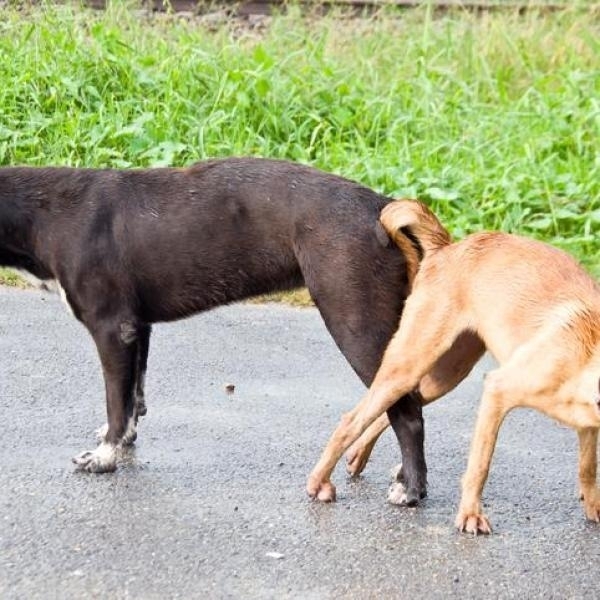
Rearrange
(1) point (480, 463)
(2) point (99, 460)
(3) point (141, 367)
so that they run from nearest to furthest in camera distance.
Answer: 1. (1) point (480, 463)
2. (2) point (99, 460)
3. (3) point (141, 367)

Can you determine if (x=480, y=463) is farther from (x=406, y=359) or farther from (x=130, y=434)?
(x=130, y=434)

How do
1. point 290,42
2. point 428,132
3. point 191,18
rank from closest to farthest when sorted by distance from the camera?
1. point 428,132
2. point 290,42
3. point 191,18

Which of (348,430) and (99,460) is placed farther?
(99,460)

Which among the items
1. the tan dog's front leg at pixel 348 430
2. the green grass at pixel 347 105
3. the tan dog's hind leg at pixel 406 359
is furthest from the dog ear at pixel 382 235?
the green grass at pixel 347 105

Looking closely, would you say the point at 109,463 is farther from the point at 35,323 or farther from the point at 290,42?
the point at 290,42

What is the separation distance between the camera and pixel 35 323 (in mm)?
7418

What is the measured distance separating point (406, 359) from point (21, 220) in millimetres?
1691

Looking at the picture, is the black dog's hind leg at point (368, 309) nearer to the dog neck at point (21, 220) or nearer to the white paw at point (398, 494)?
the white paw at point (398, 494)

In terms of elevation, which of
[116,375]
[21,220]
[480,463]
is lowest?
[116,375]

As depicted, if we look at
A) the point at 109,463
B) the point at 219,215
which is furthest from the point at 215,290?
the point at 109,463

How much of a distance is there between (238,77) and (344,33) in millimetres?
1677

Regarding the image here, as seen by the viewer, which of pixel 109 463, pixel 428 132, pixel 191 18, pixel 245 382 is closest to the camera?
pixel 109 463

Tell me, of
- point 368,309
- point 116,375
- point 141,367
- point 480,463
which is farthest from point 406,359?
point 141,367

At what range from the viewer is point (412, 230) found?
5.10 meters
